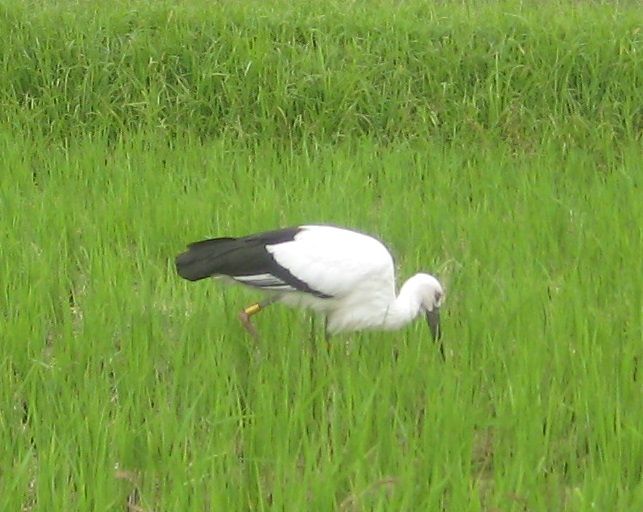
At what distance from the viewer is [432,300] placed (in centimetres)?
360

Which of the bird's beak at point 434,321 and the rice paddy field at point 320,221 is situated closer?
the rice paddy field at point 320,221

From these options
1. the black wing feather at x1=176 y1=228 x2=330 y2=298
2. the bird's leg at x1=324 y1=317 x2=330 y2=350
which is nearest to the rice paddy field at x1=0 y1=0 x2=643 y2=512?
the bird's leg at x1=324 y1=317 x2=330 y2=350

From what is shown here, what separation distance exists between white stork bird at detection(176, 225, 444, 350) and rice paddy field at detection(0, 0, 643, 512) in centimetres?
12

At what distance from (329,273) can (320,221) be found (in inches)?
41.0

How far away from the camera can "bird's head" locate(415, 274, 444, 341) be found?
11.8ft

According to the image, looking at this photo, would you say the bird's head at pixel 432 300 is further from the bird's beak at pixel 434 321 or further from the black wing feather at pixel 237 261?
the black wing feather at pixel 237 261

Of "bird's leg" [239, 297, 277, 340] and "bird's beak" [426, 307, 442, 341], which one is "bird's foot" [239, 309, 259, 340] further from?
"bird's beak" [426, 307, 442, 341]

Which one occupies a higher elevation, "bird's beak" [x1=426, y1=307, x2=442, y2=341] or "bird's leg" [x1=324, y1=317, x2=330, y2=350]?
"bird's beak" [x1=426, y1=307, x2=442, y2=341]

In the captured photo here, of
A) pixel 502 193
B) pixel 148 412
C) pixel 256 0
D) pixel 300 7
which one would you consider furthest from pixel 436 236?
pixel 256 0

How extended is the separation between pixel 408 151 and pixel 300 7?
2040 millimetres

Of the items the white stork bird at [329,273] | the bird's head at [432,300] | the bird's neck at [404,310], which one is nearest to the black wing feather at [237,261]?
the white stork bird at [329,273]

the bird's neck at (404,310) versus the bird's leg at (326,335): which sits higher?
the bird's neck at (404,310)

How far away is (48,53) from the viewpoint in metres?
6.75

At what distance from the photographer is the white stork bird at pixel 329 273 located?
3.60 m
